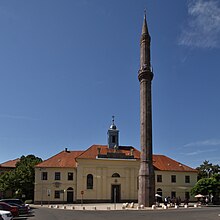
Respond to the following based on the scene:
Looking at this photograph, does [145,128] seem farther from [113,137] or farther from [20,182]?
[20,182]

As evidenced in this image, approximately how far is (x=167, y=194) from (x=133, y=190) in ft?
23.1

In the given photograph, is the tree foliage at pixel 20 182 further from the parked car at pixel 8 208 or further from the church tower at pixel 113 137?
the parked car at pixel 8 208

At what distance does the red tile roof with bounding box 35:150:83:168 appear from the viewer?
5615 cm

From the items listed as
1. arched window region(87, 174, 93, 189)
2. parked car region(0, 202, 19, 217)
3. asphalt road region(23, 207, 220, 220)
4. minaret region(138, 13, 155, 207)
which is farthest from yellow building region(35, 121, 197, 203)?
parked car region(0, 202, 19, 217)

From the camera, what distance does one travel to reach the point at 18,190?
57000 millimetres

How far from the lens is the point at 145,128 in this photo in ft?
145

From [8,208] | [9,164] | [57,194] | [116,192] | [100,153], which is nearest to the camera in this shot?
[8,208]

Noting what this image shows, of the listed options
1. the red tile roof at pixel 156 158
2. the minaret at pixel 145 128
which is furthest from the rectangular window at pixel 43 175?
the minaret at pixel 145 128

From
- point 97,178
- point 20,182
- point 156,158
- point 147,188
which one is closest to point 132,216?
point 147,188

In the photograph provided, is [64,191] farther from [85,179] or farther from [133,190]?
[133,190]

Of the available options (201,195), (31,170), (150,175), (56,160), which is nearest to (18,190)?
(31,170)

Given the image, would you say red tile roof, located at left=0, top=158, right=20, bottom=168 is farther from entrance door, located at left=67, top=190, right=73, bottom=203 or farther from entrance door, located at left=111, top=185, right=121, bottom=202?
entrance door, located at left=111, top=185, right=121, bottom=202

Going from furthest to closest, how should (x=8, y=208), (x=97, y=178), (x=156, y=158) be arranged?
(x=156, y=158) < (x=97, y=178) < (x=8, y=208)

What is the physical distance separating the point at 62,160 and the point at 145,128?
20.6 metres
